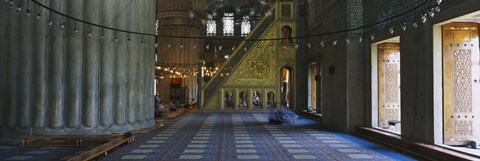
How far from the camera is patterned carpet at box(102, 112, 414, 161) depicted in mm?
5719

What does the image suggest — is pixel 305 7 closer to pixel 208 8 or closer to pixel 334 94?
pixel 334 94

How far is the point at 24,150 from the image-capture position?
6398mm

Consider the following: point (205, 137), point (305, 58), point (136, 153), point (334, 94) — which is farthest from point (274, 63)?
point (136, 153)

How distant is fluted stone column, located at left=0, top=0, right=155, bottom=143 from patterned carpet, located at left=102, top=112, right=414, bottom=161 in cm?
117

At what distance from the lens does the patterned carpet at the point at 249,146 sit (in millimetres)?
5719

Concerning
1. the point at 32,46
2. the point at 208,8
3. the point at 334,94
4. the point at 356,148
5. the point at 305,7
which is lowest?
the point at 356,148

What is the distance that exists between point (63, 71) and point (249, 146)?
387 cm

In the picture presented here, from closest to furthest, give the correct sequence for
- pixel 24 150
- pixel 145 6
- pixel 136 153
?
pixel 136 153 < pixel 24 150 < pixel 145 6

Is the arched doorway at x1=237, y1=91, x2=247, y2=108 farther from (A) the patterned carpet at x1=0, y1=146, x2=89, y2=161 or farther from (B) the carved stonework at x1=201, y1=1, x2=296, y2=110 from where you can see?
(A) the patterned carpet at x1=0, y1=146, x2=89, y2=161

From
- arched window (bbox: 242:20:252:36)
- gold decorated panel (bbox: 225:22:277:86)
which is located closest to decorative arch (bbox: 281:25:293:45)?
gold decorated panel (bbox: 225:22:277:86)

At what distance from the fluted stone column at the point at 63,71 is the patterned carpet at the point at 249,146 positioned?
3.82 feet

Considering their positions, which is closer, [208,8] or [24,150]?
[24,150]

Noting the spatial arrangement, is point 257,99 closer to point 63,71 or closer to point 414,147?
point 63,71

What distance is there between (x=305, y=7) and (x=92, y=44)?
991 cm
